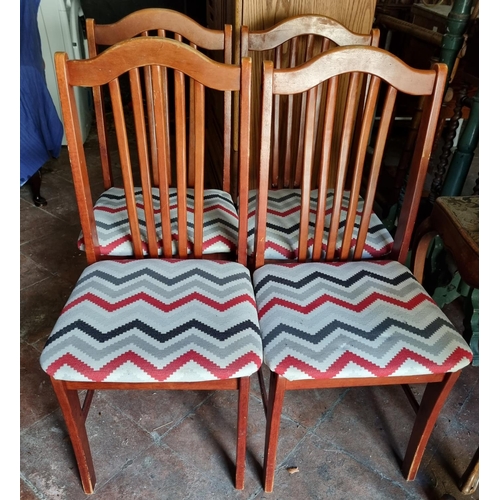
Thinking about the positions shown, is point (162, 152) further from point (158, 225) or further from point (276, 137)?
point (276, 137)

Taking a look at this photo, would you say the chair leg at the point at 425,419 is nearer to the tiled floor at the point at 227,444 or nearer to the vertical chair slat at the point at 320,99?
the tiled floor at the point at 227,444

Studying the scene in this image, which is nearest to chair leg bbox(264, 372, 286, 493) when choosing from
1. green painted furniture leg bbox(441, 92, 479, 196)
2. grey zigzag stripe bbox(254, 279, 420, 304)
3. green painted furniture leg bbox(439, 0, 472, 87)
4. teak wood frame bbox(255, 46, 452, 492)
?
teak wood frame bbox(255, 46, 452, 492)

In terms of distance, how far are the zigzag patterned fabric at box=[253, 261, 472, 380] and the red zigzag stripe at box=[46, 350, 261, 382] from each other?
0.10 m

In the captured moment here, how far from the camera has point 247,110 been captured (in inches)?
46.1

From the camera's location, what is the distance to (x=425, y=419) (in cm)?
127

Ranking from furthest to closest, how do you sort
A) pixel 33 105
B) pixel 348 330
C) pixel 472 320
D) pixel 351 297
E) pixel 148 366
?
pixel 33 105, pixel 472 320, pixel 351 297, pixel 348 330, pixel 148 366

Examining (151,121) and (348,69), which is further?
(151,121)

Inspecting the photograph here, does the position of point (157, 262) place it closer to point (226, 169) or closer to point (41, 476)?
point (226, 169)

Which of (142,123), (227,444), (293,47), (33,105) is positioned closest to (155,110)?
(142,123)

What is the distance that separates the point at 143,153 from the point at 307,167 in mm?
432

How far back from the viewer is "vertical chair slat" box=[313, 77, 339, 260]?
3.92ft

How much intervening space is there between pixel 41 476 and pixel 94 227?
731mm

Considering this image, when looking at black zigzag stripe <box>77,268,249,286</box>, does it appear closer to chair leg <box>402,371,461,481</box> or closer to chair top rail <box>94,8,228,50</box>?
chair leg <box>402,371,461,481</box>

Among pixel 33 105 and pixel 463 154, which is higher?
pixel 463 154
